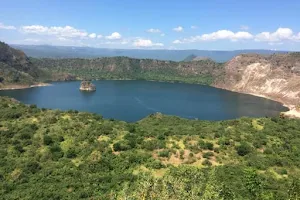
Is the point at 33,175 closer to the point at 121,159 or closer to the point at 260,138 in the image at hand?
the point at 121,159

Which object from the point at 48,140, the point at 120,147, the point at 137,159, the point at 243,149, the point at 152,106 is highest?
the point at 48,140

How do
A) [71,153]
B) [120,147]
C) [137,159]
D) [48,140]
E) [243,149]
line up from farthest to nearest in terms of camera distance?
[48,140], [243,149], [120,147], [71,153], [137,159]

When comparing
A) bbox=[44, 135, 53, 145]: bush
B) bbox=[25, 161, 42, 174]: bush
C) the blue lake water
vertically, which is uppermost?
bbox=[44, 135, 53, 145]: bush

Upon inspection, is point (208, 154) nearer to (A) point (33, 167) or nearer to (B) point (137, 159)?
(B) point (137, 159)

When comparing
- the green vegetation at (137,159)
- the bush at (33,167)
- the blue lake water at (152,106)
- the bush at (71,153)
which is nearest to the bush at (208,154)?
the green vegetation at (137,159)

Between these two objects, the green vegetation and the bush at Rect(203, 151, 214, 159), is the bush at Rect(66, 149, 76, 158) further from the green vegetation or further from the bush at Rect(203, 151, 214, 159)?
the bush at Rect(203, 151, 214, 159)

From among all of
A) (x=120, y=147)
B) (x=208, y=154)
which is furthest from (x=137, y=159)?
(x=208, y=154)

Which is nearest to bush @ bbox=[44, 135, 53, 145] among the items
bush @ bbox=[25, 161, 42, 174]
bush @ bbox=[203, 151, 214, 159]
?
bush @ bbox=[25, 161, 42, 174]

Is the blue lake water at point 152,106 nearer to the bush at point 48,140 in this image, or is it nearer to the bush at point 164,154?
the bush at point 48,140
